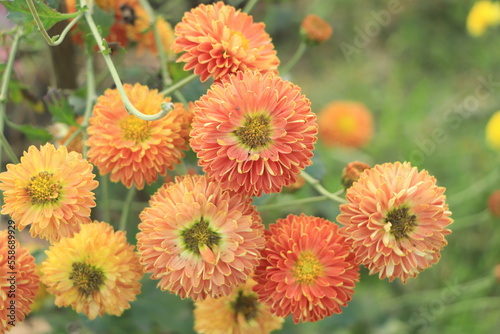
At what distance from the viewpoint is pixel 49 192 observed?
0.62m

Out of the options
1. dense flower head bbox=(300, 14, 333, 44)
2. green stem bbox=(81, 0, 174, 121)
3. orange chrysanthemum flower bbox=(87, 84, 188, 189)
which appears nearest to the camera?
green stem bbox=(81, 0, 174, 121)

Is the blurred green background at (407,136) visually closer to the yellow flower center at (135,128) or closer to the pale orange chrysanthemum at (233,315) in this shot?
the yellow flower center at (135,128)

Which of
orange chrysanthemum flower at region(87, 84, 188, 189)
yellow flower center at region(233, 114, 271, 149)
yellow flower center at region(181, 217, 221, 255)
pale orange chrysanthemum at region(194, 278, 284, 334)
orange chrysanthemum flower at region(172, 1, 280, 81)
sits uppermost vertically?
orange chrysanthemum flower at region(172, 1, 280, 81)

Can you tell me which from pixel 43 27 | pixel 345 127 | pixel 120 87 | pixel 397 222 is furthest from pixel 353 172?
pixel 345 127

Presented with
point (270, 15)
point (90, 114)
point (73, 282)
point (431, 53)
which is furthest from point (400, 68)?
point (73, 282)

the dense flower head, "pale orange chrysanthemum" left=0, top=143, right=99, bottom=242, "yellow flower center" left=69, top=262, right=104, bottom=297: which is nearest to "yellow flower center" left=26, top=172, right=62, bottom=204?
"pale orange chrysanthemum" left=0, top=143, right=99, bottom=242

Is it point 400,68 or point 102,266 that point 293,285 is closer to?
point 102,266

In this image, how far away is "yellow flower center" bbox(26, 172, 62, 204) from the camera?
62 centimetres

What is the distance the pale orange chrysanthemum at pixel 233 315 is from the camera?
0.75 meters

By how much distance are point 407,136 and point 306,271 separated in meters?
1.38

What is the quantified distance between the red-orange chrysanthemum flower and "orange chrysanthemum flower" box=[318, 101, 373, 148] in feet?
3.58

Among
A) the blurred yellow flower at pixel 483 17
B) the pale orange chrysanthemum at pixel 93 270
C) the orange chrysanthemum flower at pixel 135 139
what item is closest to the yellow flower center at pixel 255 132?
the orange chrysanthemum flower at pixel 135 139

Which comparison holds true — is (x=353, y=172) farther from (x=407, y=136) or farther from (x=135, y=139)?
(x=407, y=136)

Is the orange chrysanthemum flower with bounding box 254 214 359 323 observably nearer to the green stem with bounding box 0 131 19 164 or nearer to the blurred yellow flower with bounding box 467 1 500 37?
the green stem with bounding box 0 131 19 164
